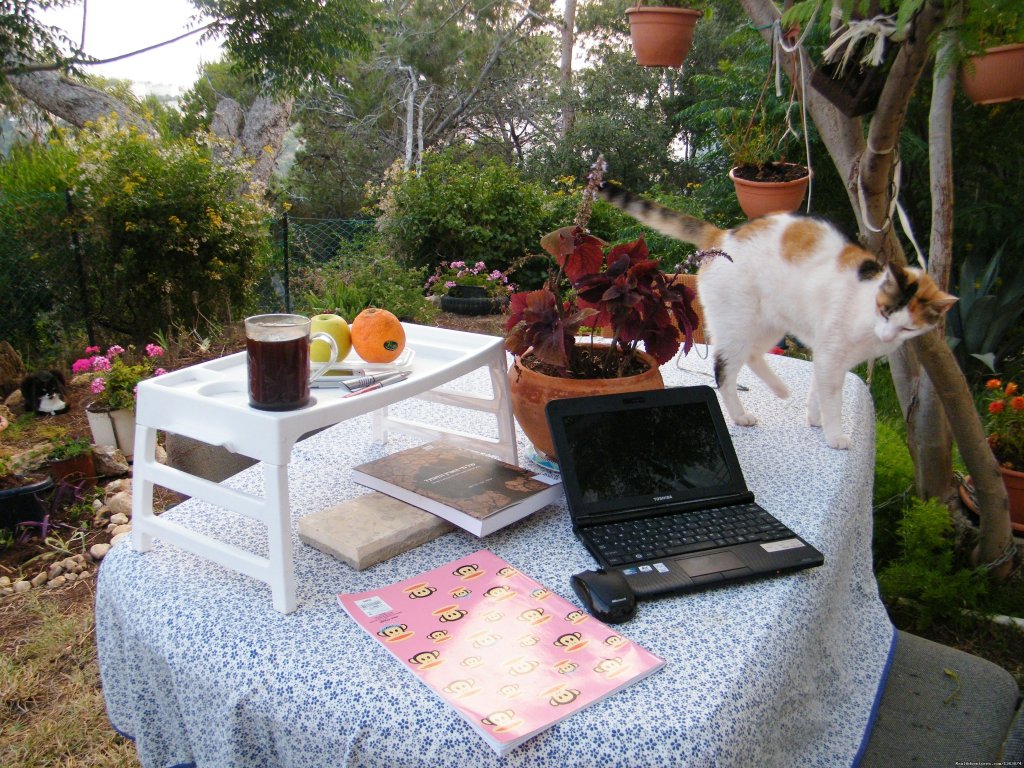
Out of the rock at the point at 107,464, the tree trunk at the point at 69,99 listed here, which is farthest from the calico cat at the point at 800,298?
the tree trunk at the point at 69,99

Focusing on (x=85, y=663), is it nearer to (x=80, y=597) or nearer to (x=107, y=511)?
(x=80, y=597)

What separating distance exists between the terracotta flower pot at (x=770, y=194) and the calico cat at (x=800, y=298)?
2.68 ft

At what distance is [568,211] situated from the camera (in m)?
8.03

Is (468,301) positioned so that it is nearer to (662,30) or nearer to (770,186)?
(662,30)

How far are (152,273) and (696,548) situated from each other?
15.3 ft

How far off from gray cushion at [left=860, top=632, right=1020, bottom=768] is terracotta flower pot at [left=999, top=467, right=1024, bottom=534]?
1.14m

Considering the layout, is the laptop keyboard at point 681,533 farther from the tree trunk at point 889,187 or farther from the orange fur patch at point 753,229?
the tree trunk at point 889,187

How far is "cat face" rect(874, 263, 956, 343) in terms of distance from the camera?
51.7 inches

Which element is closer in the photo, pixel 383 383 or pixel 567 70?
pixel 383 383

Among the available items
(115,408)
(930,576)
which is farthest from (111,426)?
(930,576)

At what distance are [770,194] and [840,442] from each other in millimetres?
1134

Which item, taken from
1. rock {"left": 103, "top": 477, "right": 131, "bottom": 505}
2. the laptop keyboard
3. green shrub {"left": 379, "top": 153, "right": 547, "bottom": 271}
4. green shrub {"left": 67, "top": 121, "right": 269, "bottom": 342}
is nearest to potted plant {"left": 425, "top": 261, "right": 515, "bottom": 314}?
green shrub {"left": 379, "top": 153, "right": 547, "bottom": 271}

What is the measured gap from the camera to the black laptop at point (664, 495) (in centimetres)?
101

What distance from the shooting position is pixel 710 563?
1011mm
